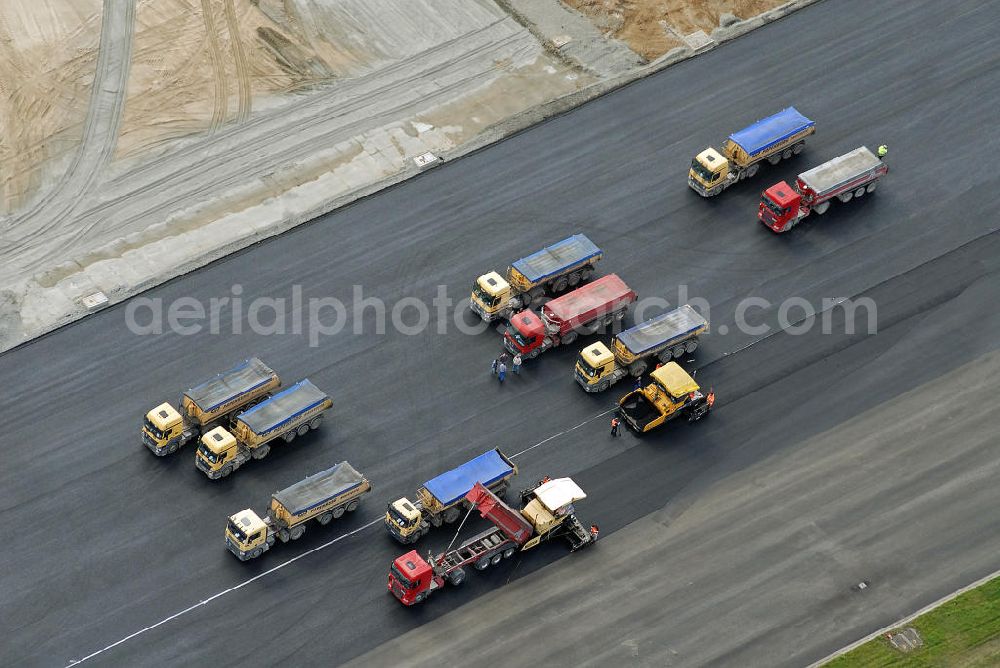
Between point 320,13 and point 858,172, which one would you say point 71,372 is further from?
point 858,172

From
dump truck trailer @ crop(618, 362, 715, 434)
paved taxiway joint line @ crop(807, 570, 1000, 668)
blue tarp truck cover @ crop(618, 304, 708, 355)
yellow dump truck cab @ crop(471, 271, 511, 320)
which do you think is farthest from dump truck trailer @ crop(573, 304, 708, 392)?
paved taxiway joint line @ crop(807, 570, 1000, 668)

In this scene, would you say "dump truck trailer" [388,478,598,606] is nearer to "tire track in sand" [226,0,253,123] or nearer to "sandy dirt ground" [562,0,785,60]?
"tire track in sand" [226,0,253,123]

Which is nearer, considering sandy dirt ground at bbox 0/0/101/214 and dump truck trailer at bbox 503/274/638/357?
dump truck trailer at bbox 503/274/638/357

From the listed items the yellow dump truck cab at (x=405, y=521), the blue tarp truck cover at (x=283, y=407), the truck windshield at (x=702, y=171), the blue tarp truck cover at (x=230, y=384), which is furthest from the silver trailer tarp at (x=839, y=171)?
the blue tarp truck cover at (x=230, y=384)

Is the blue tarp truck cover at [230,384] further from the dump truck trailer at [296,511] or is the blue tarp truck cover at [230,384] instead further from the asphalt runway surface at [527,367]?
the dump truck trailer at [296,511]

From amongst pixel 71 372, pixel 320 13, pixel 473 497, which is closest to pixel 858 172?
pixel 473 497

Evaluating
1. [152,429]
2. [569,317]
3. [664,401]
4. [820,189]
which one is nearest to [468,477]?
[664,401]

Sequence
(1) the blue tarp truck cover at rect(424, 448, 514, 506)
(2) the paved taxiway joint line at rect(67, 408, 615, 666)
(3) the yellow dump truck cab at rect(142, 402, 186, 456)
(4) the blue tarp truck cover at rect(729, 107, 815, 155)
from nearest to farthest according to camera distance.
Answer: (2) the paved taxiway joint line at rect(67, 408, 615, 666) → (1) the blue tarp truck cover at rect(424, 448, 514, 506) → (3) the yellow dump truck cab at rect(142, 402, 186, 456) → (4) the blue tarp truck cover at rect(729, 107, 815, 155)
